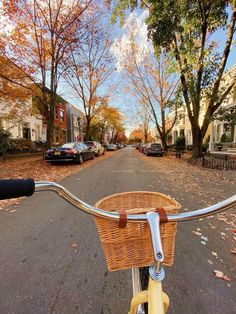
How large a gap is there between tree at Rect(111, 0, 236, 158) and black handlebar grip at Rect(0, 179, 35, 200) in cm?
1022

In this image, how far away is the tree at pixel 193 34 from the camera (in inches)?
359

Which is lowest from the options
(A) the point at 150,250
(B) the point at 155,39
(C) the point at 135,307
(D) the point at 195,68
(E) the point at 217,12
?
(C) the point at 135,307

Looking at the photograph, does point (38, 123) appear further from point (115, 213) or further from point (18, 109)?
point (115, 213)

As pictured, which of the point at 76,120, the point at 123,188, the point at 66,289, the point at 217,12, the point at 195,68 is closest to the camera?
the point at 66,289

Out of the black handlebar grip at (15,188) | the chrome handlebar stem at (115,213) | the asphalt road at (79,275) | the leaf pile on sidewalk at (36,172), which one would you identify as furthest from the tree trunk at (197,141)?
the black handlebar grip at (15,188)

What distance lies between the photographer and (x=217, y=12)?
931 cm

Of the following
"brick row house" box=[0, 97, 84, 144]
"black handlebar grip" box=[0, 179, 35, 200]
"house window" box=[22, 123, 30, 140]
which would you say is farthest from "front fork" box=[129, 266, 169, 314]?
"house window" box=[22, 123, 30, 140]

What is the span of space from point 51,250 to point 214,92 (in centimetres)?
1155

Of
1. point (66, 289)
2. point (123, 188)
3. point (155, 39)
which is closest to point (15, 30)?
point (155, 39)

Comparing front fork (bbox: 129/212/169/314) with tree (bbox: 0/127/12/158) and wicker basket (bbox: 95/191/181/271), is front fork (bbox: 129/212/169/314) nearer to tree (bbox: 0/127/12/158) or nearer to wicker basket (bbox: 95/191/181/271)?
wicker basket (bbox: 95/191/181/271)

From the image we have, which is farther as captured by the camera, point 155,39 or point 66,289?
Answer: point 155,39

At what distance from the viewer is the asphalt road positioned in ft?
6.33

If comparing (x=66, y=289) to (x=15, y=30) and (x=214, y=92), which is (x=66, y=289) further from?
(x=15, y=30)

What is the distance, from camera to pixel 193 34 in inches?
435
